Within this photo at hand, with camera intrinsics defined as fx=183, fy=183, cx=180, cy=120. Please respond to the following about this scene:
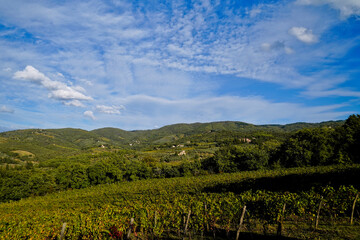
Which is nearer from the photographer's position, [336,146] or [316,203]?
[316,203]

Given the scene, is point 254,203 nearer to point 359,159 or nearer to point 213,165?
point 359,159

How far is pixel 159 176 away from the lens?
73312 millimetres

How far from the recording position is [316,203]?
39.0ft

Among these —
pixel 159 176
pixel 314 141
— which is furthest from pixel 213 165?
pixel 314 141

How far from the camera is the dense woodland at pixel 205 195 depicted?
10852mm

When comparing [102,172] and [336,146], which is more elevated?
[336,146]

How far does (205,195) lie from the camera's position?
707 inches

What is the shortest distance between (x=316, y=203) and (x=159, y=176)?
2600 inches

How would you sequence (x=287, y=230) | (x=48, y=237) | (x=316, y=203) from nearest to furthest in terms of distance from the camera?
(x=48, y=237)
(x=287, y=230)
(x=316, y=203)

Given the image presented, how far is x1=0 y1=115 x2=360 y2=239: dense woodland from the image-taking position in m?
10.9

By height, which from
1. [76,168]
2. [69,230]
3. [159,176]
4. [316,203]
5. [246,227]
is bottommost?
[159,176]

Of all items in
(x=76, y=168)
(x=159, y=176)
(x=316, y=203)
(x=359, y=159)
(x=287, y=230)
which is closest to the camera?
(x=287, y=230)

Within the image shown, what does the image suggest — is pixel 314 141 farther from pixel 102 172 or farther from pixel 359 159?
pixel 102 172

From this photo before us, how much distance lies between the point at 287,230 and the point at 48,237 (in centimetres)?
1376
